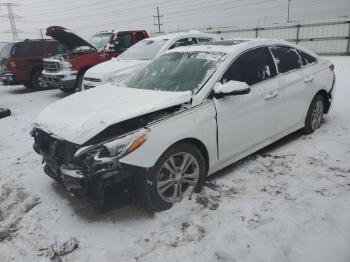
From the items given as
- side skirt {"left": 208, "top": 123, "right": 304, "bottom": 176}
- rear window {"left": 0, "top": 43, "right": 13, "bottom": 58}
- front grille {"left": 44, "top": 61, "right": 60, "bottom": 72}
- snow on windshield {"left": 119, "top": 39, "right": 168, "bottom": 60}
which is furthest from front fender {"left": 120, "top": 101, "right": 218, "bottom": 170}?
rear window {"left": 0, "top": 43, "right": 13, "bottom": 58}

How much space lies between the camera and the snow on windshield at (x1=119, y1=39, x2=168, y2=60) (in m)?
8.00

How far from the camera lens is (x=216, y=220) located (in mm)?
3057

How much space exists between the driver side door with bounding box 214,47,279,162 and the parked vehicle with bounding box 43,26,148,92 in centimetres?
682

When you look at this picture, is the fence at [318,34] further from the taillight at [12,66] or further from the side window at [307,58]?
the taillight at [12,66]

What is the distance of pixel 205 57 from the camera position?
12.8 feet

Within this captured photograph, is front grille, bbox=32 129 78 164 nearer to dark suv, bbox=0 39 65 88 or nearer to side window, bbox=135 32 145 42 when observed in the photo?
side window, bbox=135 32 145 42

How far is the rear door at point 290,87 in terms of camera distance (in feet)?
14.0

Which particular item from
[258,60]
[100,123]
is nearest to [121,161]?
[100,123]

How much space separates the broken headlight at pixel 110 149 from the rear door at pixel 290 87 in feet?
7.51

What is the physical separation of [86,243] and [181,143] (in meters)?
1.31

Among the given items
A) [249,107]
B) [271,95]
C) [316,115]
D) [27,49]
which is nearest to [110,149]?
[249,107]

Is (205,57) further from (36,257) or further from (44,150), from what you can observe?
(36,257)

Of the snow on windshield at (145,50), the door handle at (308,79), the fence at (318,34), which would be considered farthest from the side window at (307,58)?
the fence at (318,34)

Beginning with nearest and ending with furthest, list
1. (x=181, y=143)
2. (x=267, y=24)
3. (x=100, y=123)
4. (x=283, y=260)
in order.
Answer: (x=283, y=260) → (x=100, y=123) → (x=181, y=143) → (x=267, y=24)
